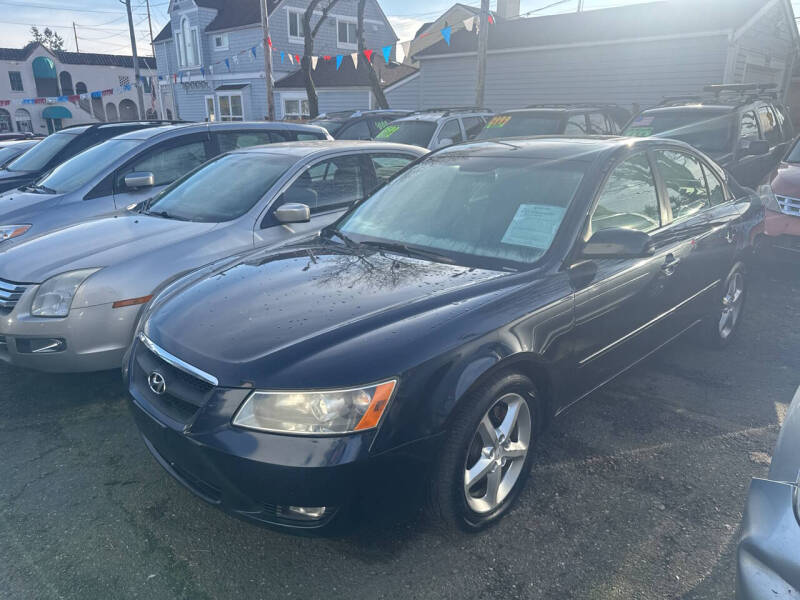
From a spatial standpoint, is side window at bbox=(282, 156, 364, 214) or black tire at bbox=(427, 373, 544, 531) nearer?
black tire at bbox=(427, 373, 544, 531)

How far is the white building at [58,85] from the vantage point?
39.6 meters

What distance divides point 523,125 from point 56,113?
134 feet

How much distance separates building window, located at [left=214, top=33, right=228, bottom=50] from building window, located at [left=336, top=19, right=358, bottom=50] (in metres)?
5.72

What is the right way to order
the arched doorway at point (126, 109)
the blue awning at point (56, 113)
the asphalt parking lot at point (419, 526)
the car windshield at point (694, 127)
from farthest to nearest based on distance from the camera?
the arched doorway at point (126, 109), the blue awning at point (56, 113), the car windshield at point (694, 127), the asphalt parking lot at point (419, 526)

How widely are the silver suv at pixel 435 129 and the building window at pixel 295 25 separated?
2011 centimetres

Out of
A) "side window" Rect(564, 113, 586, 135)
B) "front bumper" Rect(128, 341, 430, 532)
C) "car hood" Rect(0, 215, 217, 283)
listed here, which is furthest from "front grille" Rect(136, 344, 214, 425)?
"side window" Rect(564, 113, 586, 135)

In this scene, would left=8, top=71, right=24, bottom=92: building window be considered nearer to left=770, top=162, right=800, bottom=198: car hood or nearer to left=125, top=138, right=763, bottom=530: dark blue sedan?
left=125, top=138, right=763, bottom=530: dark blue sedan

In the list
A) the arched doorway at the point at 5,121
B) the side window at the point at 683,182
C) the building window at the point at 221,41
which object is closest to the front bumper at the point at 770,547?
the side window at the point at 683,182

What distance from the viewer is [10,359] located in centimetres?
362

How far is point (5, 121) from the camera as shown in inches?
1535

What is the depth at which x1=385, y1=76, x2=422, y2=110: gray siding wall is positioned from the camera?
75.4 feet

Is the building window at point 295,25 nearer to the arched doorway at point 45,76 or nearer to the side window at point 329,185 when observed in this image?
the arched doorway at point 45,76

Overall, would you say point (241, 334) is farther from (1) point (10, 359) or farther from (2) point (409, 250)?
(1) point (10, 359)

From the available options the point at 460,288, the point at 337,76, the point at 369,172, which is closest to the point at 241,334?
the point at 460,288
